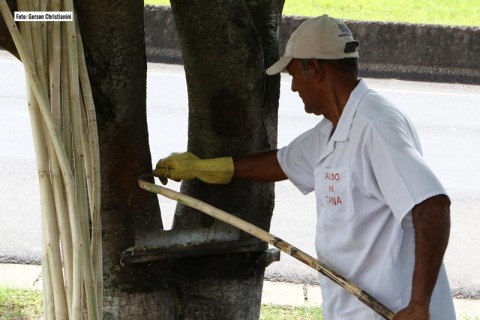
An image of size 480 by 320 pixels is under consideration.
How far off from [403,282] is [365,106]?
52cm

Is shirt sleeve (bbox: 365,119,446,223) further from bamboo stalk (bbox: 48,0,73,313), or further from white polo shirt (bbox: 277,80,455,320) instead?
bamboo stalk (bbox: 48,0,73,313)

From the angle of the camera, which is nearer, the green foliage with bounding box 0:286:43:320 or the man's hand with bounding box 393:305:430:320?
the man's hand with bounding box 393:305:430:320

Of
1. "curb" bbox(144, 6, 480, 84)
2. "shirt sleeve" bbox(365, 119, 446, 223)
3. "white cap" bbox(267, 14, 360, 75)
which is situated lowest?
"curb" bbox(144, 6, 480, 84)

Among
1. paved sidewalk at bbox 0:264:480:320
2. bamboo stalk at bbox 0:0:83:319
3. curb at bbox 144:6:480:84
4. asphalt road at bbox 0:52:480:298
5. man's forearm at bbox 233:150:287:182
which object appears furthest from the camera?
curb at bbox 144:6:480:84

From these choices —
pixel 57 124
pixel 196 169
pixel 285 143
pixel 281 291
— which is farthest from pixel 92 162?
pixel 285 143

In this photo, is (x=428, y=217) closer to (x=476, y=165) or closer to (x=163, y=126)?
(x=476, y=165)

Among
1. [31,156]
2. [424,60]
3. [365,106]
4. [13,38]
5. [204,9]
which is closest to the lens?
[13,38]

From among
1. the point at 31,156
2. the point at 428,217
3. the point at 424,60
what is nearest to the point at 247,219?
the point at 428,217

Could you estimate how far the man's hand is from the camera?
238 cm

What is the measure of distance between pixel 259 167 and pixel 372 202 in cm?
51

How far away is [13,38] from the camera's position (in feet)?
7.61

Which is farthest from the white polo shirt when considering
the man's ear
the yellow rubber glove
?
the yellow rubber glove

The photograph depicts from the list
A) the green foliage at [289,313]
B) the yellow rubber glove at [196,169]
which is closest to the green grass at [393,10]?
the green foliage at [289,313]

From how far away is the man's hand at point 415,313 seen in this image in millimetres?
2381
